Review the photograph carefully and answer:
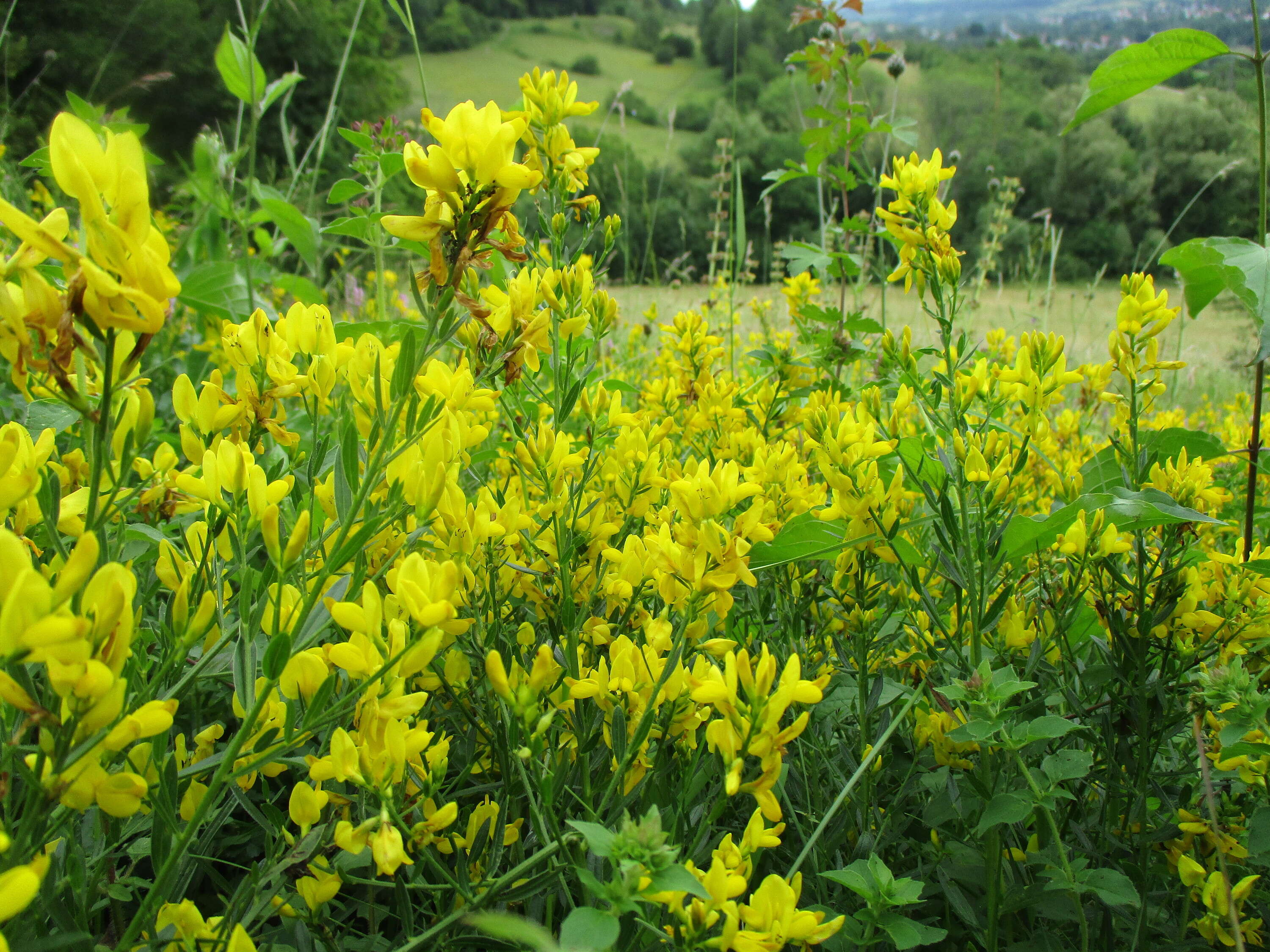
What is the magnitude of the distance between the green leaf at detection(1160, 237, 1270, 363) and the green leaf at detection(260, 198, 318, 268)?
190 cm

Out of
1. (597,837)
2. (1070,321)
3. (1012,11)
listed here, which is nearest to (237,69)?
(597,837)

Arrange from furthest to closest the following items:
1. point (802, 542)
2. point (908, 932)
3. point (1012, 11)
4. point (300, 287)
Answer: point (1012, 11) < point (300, 287) < point (802, 542) < point (908, 932)

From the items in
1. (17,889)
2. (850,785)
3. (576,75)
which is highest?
(576,75)

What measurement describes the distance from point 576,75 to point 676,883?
45228 mm

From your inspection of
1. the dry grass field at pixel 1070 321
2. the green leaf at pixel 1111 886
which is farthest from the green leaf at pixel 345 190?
the green leaf at pixel 1111 886

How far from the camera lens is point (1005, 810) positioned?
87 cm

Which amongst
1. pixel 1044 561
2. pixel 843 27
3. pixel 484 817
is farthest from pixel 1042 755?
pixel 843 27

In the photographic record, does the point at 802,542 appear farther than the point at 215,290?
No

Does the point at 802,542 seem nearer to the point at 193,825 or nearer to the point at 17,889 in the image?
the point at 193,825

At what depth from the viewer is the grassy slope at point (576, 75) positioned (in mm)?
26938

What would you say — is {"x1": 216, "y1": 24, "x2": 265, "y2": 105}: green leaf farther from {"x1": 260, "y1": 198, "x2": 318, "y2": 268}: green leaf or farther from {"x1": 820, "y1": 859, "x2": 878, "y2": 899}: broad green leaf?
{"x1": 820, "y1": 859, "x2": 878, "y2": 899}: broad green leaf

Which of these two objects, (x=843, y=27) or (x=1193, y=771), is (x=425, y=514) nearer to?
(x=1193, y=771)

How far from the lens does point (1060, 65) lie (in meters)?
23.1

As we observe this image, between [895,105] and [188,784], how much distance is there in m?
3.16
